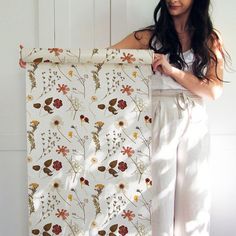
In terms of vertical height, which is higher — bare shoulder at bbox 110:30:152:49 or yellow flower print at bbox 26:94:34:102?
bare shoulder at bbox 110:30:152:49

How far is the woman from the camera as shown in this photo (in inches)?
50.4

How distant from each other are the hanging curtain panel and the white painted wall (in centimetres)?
50

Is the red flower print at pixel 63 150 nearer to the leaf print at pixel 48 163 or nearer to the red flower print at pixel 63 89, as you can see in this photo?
the leaf print at pixel 48 163

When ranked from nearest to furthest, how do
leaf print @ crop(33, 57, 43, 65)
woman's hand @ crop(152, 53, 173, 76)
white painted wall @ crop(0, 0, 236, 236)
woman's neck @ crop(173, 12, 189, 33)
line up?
leaf print @ crop(33, 57, 43, 65)
woman's hand @ crop(152, 53, 173, 76)
woman's neck @ crop(173, 12, 189, 33)
white painted wall @ crop(0, 0, 236, 236)

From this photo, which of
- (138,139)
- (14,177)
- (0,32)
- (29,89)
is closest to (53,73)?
(29,89)

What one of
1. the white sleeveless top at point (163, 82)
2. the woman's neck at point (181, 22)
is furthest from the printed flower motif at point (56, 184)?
the woman's neck at point (181, 22)

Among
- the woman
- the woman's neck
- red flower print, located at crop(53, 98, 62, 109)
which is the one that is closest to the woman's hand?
the woman

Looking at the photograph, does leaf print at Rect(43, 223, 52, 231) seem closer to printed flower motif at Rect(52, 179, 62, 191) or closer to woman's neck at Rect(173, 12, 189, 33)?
printed flower motif at Rect(52, 179, 62, 191)

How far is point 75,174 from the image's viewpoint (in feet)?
3.82

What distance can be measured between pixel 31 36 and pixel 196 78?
0.81 metres

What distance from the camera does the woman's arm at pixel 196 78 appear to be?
1.24 meters

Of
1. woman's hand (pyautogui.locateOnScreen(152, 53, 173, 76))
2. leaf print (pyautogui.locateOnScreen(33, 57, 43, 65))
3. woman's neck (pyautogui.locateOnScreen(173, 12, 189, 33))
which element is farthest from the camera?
woman's neck (pyautogui.locateOnScreen(173, 12, 189, 33))

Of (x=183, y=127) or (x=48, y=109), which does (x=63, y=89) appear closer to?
(x=48, y=109)

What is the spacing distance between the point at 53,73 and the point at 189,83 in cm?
52
